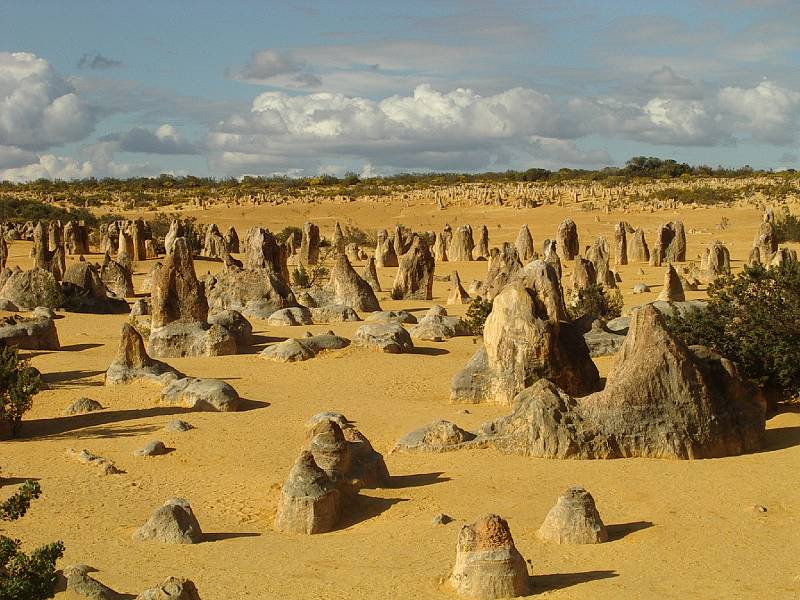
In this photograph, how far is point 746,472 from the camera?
1141cm

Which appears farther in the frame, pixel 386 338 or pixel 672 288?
pixel 672 288

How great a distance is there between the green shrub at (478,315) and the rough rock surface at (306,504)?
1185cm

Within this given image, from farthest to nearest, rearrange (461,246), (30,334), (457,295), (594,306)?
(461,246), (457,295), (594,306), (30,334)

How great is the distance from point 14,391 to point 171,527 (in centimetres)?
532

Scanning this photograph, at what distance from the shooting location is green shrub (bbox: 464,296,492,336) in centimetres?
2177

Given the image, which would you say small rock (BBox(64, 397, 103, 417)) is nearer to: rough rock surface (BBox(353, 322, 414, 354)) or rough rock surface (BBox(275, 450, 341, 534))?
rough rock surface (BBox(353, 322, 414, 354))

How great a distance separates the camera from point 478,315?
2189 centimetres

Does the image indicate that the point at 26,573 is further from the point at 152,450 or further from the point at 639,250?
the point at 639,250

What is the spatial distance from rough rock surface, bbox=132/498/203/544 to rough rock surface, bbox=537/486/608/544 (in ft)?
11.1

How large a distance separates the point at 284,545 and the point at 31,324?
500 inches

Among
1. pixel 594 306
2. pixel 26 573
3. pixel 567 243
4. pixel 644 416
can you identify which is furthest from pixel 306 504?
pixel 567 243

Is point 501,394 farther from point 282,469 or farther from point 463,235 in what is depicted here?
point 463,235

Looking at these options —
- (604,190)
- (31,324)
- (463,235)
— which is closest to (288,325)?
(31,324)

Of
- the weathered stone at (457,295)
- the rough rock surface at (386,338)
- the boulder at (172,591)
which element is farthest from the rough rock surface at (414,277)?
the boulder at (172,591)
